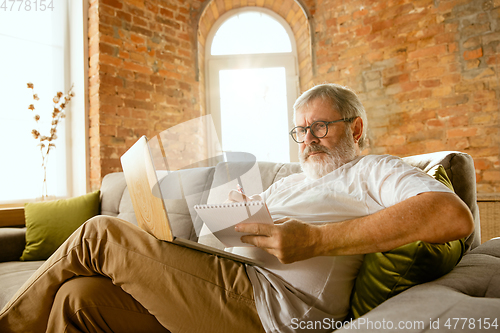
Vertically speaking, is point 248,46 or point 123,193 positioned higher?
point 248,46

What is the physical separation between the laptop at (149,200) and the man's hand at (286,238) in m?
0.08

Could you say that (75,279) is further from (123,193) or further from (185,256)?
(123,193)

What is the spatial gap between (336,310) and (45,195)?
2796 millimetres

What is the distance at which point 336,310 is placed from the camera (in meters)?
0.89

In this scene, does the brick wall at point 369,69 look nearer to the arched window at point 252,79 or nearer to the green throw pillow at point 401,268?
the arched window at point 252,79

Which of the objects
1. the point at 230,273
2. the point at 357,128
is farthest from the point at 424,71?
the point at 230,273

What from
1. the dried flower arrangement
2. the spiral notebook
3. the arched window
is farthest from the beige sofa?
the arched window

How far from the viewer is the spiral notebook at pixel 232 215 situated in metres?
0.77

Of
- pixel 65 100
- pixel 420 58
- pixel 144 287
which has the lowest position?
pixel 144 287

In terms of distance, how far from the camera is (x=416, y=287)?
0.73m

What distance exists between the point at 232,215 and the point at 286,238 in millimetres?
148

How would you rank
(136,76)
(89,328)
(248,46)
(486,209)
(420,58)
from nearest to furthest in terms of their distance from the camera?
(89,328)
(486,209)
(420,58)
(136,76)
(248,46)

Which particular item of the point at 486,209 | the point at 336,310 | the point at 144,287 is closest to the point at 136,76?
the point at 144,287

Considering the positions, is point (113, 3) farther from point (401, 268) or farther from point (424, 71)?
point (401, 268)
